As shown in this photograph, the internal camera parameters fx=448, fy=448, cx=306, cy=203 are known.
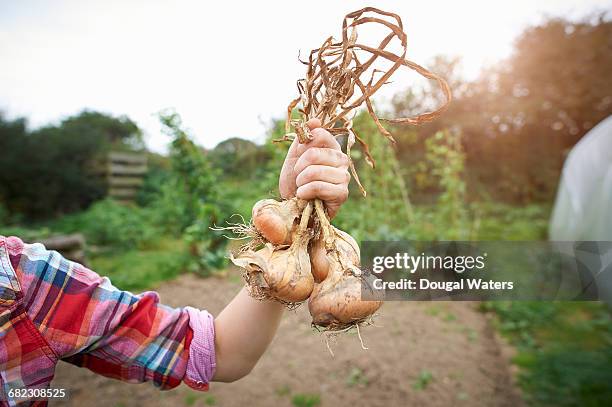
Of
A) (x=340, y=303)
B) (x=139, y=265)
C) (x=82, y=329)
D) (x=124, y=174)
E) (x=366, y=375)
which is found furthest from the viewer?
(x=124, y=174)

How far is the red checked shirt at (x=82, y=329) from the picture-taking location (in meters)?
0.92

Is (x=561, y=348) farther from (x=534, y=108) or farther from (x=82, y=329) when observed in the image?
(x=534, y=108)

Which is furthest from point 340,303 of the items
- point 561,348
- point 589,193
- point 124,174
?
point 124,174

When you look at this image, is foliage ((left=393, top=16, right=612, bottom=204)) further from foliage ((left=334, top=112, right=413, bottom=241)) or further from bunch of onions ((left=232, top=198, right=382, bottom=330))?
bunch of onions ((left=232, top=198, right=382, bottom=330))

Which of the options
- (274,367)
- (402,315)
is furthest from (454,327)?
(274,367)

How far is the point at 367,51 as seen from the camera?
2.81 ft

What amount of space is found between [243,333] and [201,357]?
126 millimetres

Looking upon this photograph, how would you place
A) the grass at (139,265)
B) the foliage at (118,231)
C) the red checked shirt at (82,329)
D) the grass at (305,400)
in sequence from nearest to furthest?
1. the red checked shirt at (82,329)
2. the grass at (305,400)
3. the grass at (139,265)
4. the foliage at (118,231)

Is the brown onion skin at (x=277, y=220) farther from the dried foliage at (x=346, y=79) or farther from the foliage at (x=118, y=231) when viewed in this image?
the foliage at (x=118, y=231)

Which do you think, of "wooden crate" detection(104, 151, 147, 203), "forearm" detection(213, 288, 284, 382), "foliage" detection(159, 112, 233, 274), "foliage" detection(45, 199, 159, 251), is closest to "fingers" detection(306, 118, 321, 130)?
"forearm" detection(213, 288, 284, 382)

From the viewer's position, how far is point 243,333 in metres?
1.03

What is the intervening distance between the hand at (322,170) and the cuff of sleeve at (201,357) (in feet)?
1.46

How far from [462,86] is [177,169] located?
22.9ft

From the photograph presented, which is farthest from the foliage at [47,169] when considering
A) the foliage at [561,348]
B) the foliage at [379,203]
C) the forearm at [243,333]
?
the forearm at [243,333]
